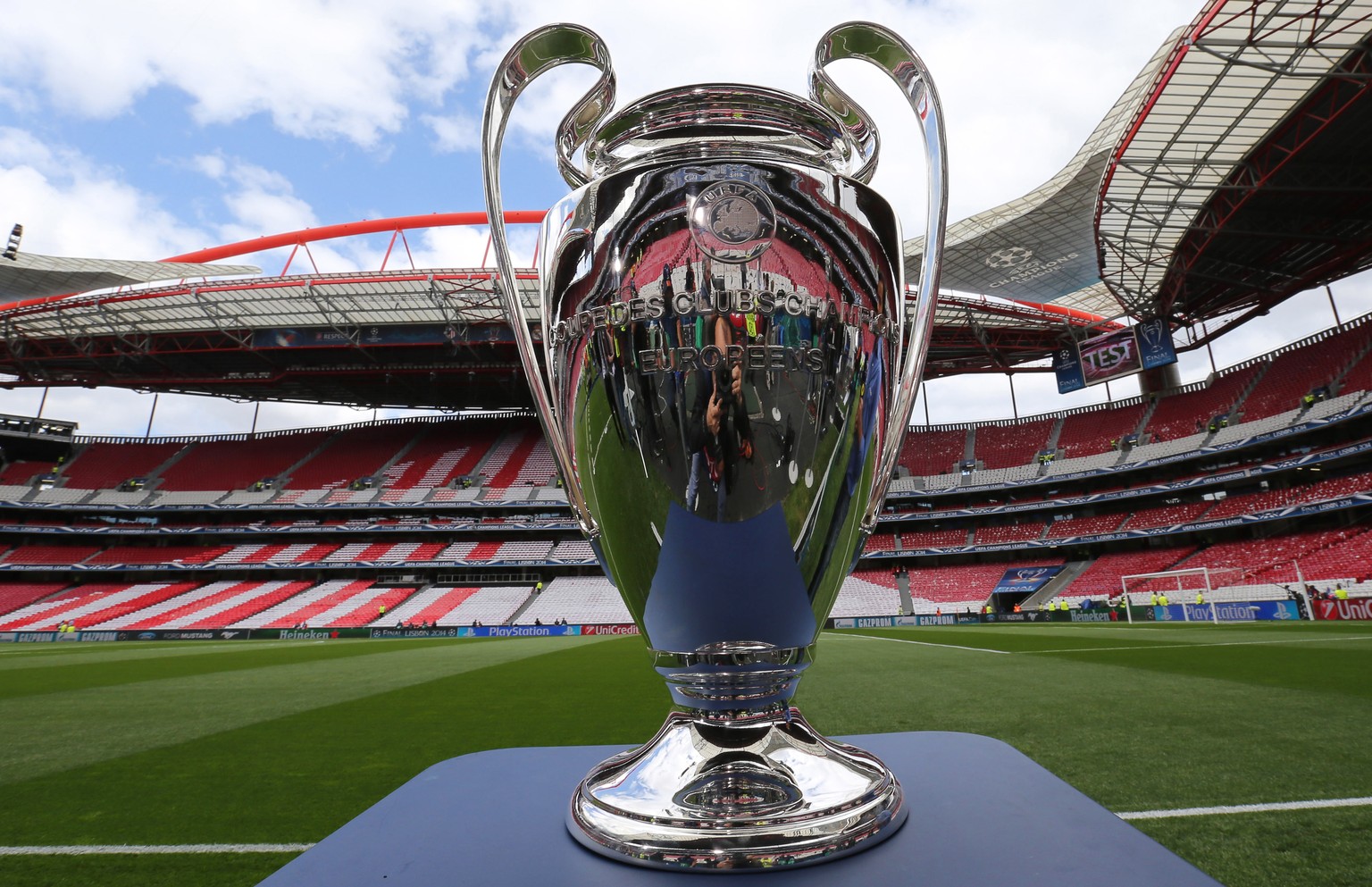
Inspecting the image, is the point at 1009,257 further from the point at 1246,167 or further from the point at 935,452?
the point at 935,452

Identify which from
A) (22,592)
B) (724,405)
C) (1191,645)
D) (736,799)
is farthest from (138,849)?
(22,592)

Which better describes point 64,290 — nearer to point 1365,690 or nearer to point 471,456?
point 471,456

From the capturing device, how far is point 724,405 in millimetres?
658

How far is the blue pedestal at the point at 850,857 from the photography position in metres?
0.49

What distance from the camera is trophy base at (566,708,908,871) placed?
0.53 metres

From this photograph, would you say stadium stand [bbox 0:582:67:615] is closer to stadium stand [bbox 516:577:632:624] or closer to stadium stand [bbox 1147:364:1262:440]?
stadium stand [bbox 516:577:632:624]

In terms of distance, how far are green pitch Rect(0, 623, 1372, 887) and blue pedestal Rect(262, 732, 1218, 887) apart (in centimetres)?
6

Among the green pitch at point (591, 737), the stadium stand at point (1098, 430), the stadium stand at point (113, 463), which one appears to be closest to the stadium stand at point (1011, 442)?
the stadium stand at point (1098, 430)

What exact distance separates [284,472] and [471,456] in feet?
27.3

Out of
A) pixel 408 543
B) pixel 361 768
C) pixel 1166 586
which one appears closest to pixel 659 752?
pixel 361 768

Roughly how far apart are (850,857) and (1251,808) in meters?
1.05

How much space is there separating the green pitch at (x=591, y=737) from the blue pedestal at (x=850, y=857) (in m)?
0.06

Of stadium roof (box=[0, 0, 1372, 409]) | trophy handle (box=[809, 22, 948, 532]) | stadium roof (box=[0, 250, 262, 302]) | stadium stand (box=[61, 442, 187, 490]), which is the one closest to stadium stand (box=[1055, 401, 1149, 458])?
stadium roof (box=[0, 0, 1372, 409])

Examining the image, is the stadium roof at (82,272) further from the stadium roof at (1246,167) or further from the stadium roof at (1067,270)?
the stadium roof at (1246,167)
